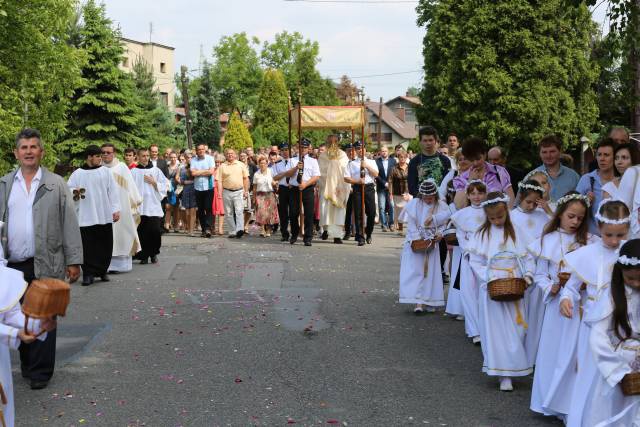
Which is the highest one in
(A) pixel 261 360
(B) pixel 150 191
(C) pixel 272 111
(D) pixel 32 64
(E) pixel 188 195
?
(C) pixel 272 111

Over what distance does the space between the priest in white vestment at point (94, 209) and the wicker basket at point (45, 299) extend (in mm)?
9026

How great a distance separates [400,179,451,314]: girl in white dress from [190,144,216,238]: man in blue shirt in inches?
427

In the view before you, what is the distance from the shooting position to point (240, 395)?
743 cm

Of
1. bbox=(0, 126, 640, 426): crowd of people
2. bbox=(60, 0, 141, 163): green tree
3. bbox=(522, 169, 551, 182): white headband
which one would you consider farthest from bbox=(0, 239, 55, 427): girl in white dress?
bbox=(60, 0, 141, 163): green tree

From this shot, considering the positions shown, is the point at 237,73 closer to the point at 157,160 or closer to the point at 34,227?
the point at 157,160

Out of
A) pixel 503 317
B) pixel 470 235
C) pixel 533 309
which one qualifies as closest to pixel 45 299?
pixel 503 317

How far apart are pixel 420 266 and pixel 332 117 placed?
10.4 meters

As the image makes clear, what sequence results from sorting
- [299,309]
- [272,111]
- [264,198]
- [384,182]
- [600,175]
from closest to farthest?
[600,175] → [299,309] → [264,198] → [384,182] → [272,111]

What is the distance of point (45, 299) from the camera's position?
15.3 feet

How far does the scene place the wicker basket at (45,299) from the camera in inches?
184

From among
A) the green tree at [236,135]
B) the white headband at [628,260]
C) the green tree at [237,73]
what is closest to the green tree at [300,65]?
the green tree at [237,73]

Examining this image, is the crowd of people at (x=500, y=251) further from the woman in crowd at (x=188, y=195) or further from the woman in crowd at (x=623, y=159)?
the woman in crowd at (x=188, y=195)

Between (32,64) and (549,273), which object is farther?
(32,64)

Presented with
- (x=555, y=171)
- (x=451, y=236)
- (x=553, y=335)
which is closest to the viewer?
(x=553, y=335)
